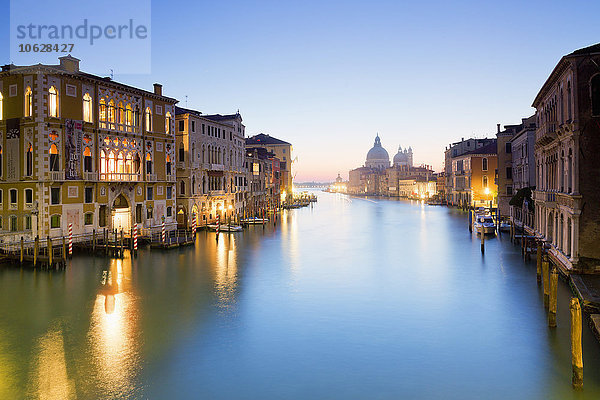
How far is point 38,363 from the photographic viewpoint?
11242 millimetres

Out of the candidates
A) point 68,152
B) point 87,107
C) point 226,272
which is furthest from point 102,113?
point 226,272

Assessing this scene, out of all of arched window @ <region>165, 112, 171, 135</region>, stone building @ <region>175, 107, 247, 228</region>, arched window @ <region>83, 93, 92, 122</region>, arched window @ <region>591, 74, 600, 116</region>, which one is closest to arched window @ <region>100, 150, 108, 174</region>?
arched window @ <region>83, 93, 92, 122</region>

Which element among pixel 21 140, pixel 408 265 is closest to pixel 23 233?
pixel 21 140

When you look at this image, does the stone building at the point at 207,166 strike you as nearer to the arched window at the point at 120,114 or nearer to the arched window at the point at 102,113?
the arched window at the point at 120,114

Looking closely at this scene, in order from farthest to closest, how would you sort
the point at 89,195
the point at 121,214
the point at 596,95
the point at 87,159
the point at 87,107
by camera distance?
the point at 121,214 → the point at 89,195 → the point at 87,159 → the point at 87,107 → the point at 596,95

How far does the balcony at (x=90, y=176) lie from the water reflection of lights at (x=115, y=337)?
11590 mm

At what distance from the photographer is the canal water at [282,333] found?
10.3m

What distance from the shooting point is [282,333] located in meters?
14.1

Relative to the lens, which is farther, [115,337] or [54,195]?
[54,195]

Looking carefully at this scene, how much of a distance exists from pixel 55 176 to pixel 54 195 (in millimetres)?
1187

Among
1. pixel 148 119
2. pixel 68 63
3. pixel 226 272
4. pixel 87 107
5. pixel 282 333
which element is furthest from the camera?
pixel 148 119

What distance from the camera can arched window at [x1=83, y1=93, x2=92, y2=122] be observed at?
30391 mm

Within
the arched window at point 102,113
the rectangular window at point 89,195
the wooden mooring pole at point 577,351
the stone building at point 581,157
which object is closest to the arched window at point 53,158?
the rectangular window at point 89,195

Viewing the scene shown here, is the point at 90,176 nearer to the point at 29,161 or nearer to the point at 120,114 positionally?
the point at 29,161
